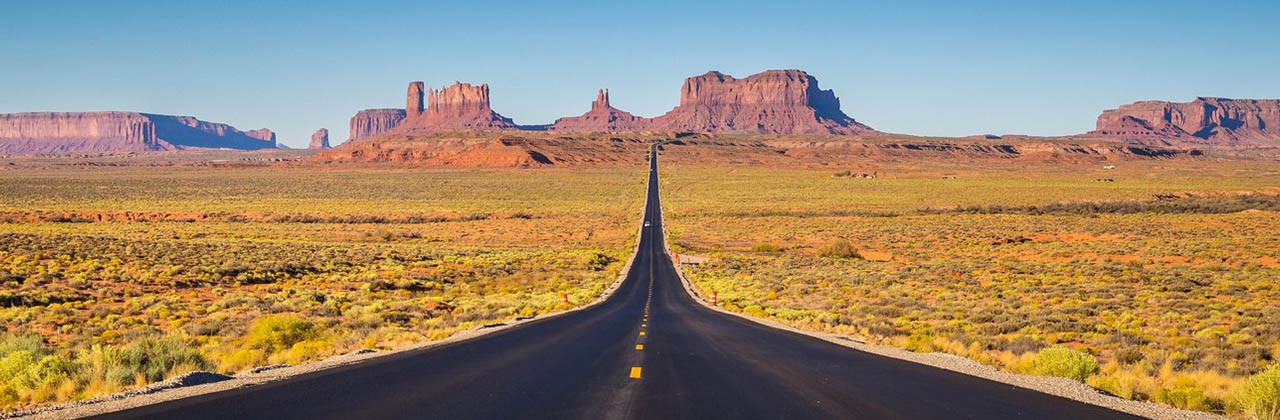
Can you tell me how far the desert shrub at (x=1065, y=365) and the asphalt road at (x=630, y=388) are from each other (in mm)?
1658

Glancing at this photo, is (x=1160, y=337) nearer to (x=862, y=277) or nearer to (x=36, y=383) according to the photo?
(x=862, y=277)

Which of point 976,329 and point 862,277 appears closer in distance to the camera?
point 976,329

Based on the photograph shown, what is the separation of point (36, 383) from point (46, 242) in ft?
142

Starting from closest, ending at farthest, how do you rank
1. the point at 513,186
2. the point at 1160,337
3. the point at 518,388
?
1. the point at 518,388
2. the point at 1160,337
3. the point at 513,186

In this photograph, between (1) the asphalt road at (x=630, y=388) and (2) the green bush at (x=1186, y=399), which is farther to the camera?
(2) the green bush at (x=1186, y=399)

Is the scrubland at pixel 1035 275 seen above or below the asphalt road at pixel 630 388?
below

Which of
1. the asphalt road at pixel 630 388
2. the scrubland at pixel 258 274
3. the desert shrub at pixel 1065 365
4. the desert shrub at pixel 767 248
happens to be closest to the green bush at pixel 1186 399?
the asphalt road at pixel 630 388

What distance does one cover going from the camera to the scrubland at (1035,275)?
49.1 ft

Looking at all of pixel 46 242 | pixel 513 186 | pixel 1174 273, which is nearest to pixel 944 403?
pixel 1174 273

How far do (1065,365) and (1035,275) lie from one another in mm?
26050

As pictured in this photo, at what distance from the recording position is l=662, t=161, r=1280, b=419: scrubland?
15.0 m

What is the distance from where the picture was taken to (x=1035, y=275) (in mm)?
34969

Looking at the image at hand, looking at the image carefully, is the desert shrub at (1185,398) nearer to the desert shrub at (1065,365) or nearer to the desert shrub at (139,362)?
the desert shrub at (1065,365)

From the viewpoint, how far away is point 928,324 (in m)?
21.5
